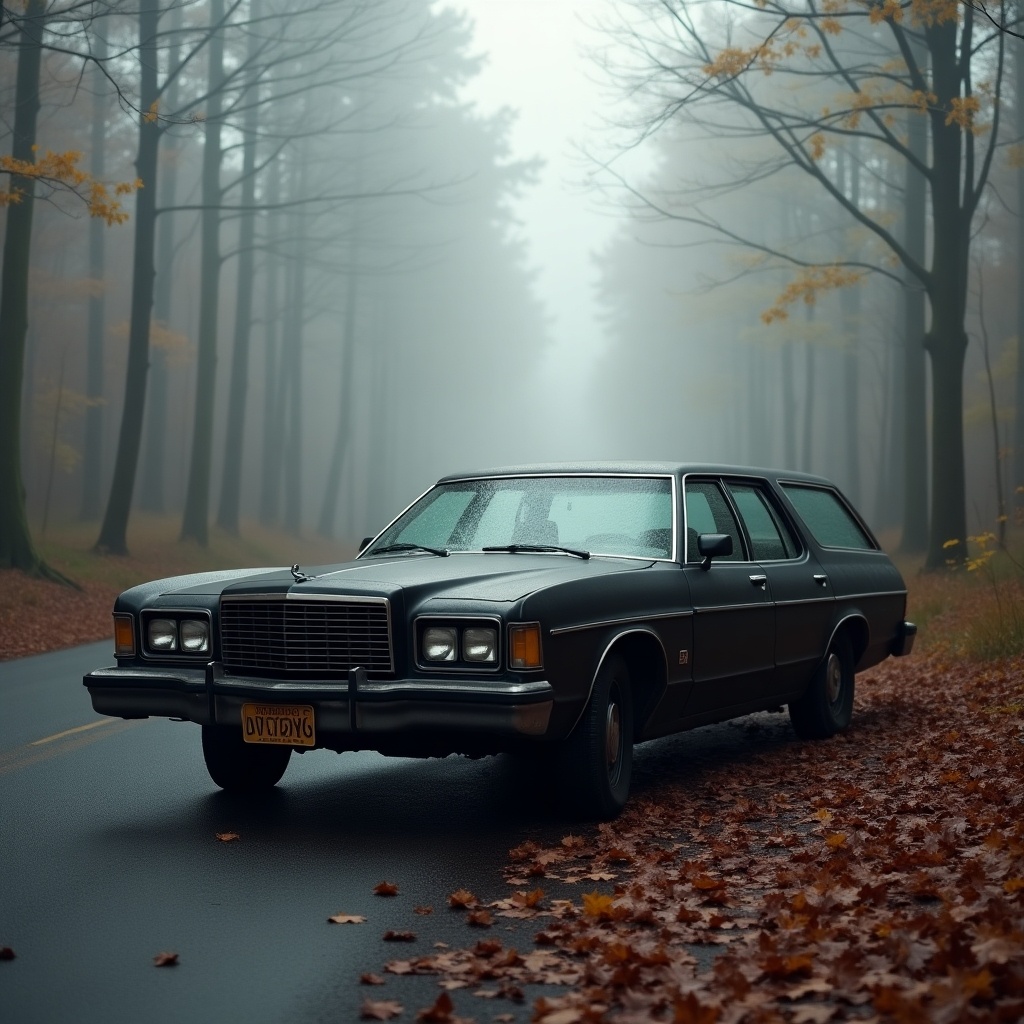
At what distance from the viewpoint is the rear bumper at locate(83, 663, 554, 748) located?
6.53m

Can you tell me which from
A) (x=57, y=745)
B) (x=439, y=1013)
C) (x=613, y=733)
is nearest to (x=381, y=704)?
(x=613, y=733)

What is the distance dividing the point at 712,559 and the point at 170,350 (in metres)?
34.1

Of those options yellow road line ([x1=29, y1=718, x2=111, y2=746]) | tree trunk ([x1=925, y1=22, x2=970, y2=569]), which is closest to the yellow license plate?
yellow road line ([x1=29, y1=718, x2=111, y2=746])

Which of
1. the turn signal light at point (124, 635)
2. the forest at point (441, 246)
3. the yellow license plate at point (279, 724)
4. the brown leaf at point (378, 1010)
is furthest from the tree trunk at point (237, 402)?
the brown leaf at point (378, 1010)

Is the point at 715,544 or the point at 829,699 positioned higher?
the point at 715,544

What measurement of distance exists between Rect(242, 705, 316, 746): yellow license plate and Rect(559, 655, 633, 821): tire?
4.06 ft

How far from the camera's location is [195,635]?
294 inches

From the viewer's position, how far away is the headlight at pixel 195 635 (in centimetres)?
744

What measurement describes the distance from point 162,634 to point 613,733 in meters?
2.39

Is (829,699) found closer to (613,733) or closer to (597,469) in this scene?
(597,469)

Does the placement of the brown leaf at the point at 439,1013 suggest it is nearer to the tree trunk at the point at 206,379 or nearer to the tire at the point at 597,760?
the tire at the point at 597,760

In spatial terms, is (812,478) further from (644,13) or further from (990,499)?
(990,499)

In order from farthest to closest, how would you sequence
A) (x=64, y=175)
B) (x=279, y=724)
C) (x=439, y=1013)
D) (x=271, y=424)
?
(x=271, y=424), (x=64, y=175), (x=279, y=724), (x=439, y=1013)

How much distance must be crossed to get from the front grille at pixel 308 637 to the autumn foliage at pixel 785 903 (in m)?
1.18
